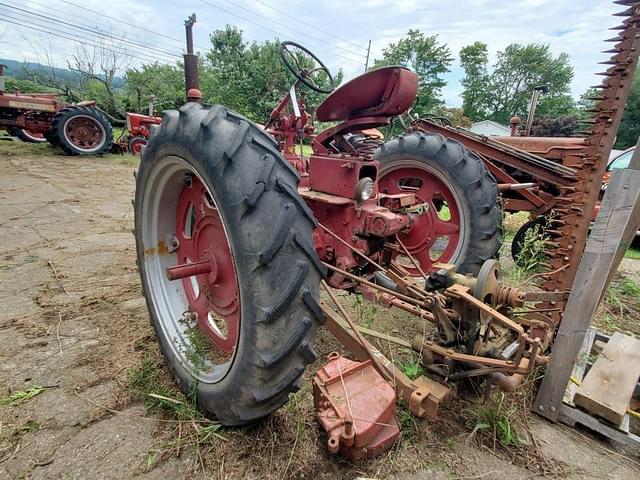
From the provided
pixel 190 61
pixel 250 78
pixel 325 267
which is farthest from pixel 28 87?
pixel 325 267

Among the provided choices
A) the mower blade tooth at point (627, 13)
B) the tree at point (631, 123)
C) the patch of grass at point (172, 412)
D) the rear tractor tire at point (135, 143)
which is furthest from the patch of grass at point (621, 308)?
the tree at point (631, 123)

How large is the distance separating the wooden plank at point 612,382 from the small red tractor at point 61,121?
36.6ft

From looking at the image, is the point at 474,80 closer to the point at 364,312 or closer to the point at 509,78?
the point at 509,78

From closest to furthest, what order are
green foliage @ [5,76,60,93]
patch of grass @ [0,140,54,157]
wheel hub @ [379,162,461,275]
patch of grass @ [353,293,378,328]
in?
1. patch of grass @ [353,293,378,328]
2. wheel hub @ [379,162,461,275]
3. patch of grass @ [0,140,54,157]
4. green foliage @ [5,76,60,93]

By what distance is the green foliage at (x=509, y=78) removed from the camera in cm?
4344

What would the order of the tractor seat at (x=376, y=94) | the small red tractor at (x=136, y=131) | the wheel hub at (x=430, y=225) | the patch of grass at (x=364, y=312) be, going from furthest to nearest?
the small red tractor at (x=136, y=131) → the wheel hub at (x=430, y=225) → the patch of grass at (x=364, y=312) → the tractor seat at (x=376, y=94)

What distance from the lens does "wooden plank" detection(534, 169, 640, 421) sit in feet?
4.78

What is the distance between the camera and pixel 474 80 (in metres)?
44.1

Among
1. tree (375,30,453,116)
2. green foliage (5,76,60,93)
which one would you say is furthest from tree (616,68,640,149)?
green foliage (5,76,60,93)

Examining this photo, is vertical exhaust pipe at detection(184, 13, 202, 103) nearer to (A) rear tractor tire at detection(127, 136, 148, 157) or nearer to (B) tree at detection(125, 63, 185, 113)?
(A) rear tractor tire at detection(127, 136, 148, 157)

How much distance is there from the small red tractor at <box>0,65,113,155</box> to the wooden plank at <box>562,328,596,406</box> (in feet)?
36.3

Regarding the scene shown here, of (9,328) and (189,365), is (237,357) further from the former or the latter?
(9,328)

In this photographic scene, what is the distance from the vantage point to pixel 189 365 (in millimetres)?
1572

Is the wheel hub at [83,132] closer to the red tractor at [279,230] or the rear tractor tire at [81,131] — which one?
the rear tractor tire at [81,131]
